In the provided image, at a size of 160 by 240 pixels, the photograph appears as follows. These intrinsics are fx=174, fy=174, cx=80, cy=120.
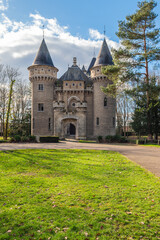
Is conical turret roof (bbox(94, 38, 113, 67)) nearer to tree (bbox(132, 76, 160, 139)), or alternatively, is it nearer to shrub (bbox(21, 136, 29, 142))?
tree (bbox(132, 76, 160, 139))

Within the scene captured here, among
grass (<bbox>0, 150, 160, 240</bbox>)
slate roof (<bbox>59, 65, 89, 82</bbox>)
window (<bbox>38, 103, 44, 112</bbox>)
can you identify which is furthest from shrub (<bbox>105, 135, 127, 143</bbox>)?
grass (<bbox>0, 150, 160, 240</bbox>)

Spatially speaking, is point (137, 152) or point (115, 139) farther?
point (115, 139)

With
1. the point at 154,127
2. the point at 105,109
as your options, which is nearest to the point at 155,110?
the point at 154,127

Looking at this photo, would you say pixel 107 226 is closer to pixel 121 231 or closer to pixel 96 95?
pixel 121 231

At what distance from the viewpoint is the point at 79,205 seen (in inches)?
182

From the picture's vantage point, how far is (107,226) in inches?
145

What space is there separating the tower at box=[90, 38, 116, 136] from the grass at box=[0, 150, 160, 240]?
22.4 metres

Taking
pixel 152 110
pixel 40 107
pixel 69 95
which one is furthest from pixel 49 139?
pixel 152 110

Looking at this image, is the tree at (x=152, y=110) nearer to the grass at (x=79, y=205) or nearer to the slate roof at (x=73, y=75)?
the slate roof at (x=73, y=75)

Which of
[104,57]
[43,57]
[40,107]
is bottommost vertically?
[40,107]

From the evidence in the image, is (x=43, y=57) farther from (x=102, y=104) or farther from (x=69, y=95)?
(x=102, y=104)

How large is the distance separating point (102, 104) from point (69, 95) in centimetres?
635

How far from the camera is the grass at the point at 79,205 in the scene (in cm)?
354

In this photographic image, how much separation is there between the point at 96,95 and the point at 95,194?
26.9 metres
